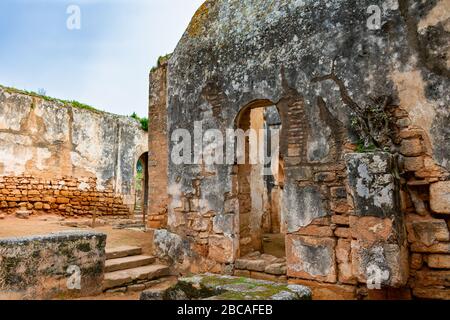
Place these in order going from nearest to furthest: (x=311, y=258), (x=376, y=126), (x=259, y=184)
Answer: (x=376, y=126) < (x=311, y=258) < (x=259, y=184)

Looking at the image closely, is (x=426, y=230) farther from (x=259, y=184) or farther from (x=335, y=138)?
(x=259, y=184)

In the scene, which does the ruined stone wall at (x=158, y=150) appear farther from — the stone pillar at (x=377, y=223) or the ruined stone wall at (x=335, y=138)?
the stone pillar at (x=377, y=223)

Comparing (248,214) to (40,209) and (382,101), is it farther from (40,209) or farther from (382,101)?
(40,209)

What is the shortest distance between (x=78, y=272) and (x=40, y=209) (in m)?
7.92

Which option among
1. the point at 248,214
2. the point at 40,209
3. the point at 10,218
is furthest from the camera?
the point at 40,209

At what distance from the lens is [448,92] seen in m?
3.97

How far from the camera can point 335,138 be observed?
15.4 ft

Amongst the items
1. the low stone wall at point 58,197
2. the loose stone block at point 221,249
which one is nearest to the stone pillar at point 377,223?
the loose stone block at point 221,249

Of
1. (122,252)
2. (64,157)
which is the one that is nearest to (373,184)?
(122,252)

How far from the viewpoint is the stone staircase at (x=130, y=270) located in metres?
5.36

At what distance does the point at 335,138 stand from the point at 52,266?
13.3 ft

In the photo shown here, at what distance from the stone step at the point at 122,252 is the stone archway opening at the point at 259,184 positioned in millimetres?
2149
